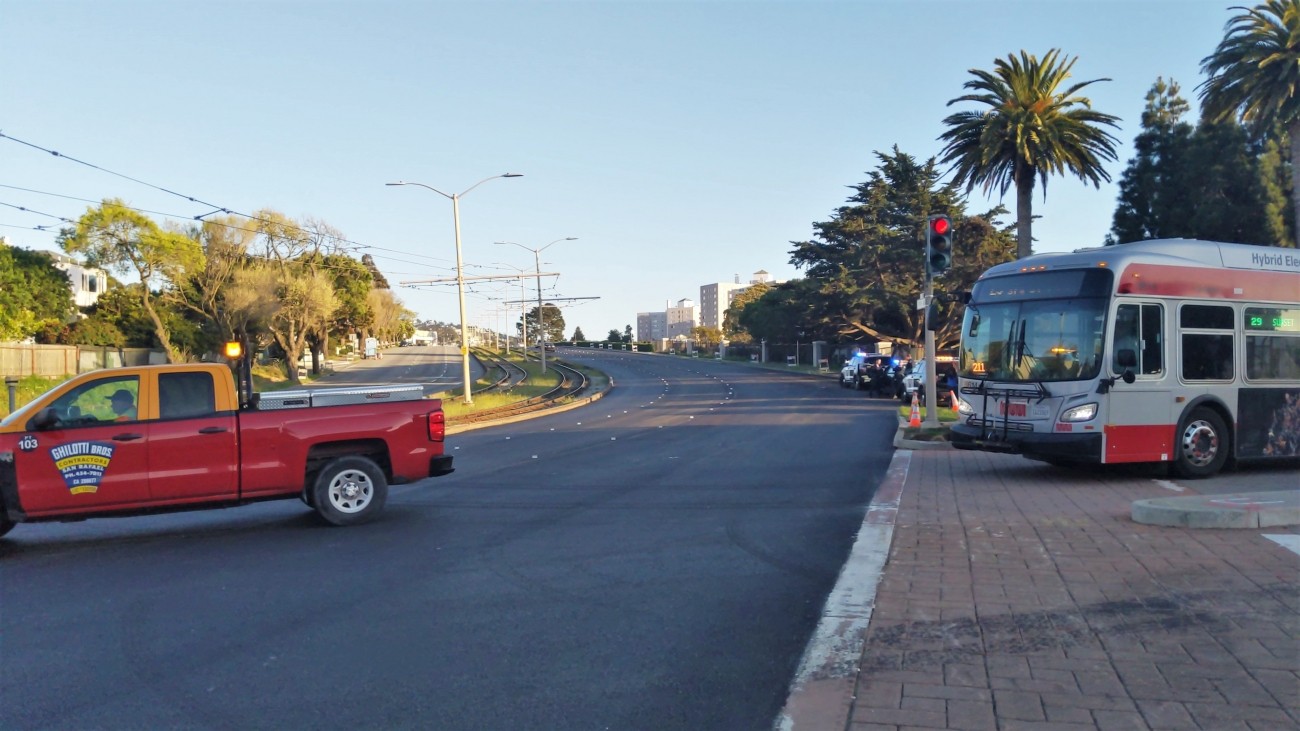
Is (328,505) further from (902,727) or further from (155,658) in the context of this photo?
(902,727)

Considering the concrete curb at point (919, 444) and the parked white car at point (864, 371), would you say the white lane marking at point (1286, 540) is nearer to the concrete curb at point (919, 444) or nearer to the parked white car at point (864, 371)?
the concrete curb at point (919, 444)

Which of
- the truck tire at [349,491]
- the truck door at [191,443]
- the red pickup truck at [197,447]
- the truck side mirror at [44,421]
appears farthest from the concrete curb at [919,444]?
the truck side mirror at [44,421]

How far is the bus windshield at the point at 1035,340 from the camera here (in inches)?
498

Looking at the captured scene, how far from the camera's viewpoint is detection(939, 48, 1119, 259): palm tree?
3133 centimetres

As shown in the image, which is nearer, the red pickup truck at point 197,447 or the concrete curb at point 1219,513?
the concrete curb at point 1219,513

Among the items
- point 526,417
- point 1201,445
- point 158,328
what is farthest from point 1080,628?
point 158,328

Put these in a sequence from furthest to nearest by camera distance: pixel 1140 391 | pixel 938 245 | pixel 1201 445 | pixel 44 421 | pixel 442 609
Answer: pixel 938 245
pixel 1201 445
pixel 1140 391
pixel 44 421
pixel 442 609

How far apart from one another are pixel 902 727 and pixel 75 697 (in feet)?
14.2

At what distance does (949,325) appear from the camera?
62.8m

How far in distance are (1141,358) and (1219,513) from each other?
14.1 ft

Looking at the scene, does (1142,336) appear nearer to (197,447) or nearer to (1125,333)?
(1125,333)

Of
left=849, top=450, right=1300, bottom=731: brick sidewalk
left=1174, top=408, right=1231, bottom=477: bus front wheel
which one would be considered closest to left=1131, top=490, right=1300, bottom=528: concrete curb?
left=849, top=450, right=1300, bottom=731: brick sidewalk

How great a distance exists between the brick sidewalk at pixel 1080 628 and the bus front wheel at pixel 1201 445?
3.79 m

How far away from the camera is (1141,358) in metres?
12.7
